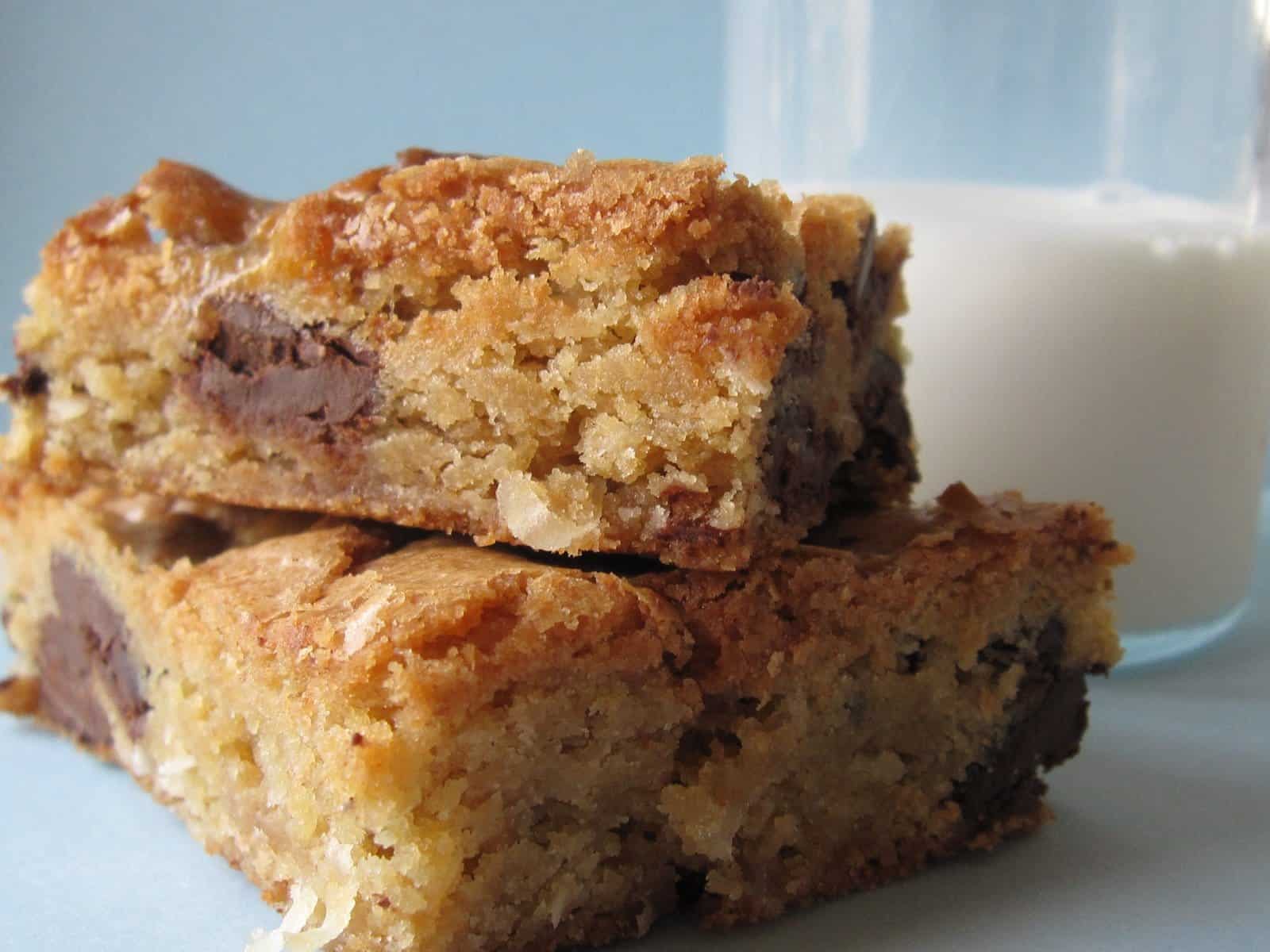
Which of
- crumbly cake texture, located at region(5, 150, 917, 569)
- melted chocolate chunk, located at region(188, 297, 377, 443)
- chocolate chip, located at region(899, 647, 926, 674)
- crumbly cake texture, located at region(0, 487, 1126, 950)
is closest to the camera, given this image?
crumbly cake texture, located at region(0, 487, 1126, 950)

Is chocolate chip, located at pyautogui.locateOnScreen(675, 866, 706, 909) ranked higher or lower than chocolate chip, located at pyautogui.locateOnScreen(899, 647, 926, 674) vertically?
lower

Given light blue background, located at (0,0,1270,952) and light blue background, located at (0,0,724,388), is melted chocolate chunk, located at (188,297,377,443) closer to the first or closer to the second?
light blue background, located at (0,0,1270,952)

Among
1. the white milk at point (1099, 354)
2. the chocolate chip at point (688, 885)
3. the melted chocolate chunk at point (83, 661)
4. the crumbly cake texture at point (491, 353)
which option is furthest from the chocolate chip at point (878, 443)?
the melted chocolate chunk at point (83, 661)

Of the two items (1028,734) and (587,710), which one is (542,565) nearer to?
(587,710)

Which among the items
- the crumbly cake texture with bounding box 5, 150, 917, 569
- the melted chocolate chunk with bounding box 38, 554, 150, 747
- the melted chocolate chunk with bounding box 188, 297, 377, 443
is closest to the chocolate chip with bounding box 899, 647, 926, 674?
the crumbly cake texture with bounding box 5, 150, 917, 569

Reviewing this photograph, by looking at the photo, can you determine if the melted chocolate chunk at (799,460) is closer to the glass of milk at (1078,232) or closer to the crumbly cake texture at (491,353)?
the crumbly cake texture at (491,353)
